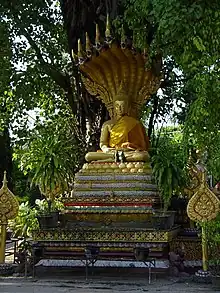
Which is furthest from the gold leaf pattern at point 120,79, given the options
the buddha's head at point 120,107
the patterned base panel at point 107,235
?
the patterned base panel at point 107,235

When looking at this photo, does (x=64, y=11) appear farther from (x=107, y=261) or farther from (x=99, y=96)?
(x=107, y=261)

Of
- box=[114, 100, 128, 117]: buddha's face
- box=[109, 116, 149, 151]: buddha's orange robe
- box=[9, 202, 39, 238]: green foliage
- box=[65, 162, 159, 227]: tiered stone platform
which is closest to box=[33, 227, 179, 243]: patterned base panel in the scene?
box=[65, 162, 159, 227]: tiered stone platform

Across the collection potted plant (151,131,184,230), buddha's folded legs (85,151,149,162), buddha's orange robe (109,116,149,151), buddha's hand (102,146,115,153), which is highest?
buddha's orange robe (109,116,149,151)

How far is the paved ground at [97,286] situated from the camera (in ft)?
18.2

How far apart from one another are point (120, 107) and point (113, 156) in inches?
47.1

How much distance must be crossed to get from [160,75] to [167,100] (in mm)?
1812

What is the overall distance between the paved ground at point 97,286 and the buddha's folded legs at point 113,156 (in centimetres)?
311

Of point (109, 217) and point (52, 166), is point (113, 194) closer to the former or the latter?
point (109, 217)

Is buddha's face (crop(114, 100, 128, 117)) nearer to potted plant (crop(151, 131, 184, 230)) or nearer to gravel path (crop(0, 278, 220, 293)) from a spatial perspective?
A: potted plant (crop(151, 131, 184, 230))

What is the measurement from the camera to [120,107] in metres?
10.0

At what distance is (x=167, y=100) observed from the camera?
12.0 meters

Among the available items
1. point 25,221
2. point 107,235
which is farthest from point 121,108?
point 107,235

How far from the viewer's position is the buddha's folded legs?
919 cm

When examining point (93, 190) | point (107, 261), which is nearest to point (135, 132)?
point (93, 190)
